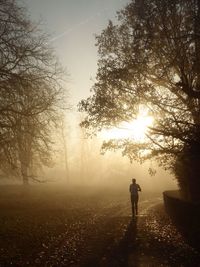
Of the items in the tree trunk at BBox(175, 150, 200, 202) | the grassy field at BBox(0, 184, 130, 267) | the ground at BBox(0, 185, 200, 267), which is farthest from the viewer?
the tree trunk at BBox(175, 150, 200, 202)

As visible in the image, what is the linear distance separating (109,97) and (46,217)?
7.65m

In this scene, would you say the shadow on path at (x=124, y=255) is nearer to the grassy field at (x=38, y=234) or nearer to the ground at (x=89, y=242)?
the ground at (x=89, y=242)

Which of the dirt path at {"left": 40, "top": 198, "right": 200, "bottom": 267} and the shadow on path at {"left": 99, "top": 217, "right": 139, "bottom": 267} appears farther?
the dirt path at {"left": 40, "top": 198, "right": 200, "bottom": 267}

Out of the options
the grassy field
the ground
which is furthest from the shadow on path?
the grassy field

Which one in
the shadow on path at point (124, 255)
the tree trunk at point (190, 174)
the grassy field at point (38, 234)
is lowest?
the shadow on path at point (124, 255)

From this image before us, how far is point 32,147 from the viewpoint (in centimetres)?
2136

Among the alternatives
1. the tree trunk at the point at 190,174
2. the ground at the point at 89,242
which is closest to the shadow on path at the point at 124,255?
the ground at the point at 89,242

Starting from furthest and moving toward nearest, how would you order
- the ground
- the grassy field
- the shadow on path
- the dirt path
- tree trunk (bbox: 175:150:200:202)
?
tree trunk (bbox: 175:150:200:202) < the grassy field < the ground < the dirt path < the shadow on path

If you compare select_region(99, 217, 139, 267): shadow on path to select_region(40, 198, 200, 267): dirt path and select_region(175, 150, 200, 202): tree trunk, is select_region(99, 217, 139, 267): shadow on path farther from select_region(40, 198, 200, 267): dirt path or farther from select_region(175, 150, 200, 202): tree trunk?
select_region(175, 150, 200, 202): tree trunk

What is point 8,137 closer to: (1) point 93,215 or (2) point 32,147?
(2) point 32,147

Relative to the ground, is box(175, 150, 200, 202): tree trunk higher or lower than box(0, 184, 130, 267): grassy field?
higher

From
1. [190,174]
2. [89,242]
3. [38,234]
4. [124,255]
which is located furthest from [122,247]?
[190,174]

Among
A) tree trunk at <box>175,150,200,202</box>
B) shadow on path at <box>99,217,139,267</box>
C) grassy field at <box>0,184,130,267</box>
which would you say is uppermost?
Result: tree trunk at <box>175,150,200,202</box>

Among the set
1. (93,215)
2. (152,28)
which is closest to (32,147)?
(93,215)
